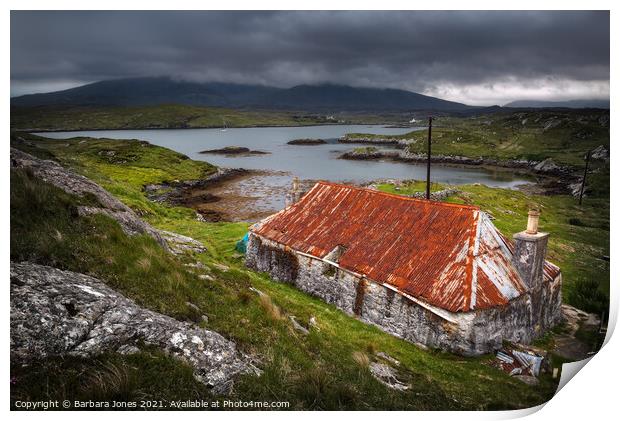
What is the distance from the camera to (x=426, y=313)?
11898 mm

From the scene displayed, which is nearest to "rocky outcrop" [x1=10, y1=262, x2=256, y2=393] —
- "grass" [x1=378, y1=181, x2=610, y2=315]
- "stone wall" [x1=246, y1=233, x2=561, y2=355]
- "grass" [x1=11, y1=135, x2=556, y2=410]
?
"grass" [x1=11, y1=135, x2=556, y2=410]

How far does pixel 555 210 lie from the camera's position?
4209 cm

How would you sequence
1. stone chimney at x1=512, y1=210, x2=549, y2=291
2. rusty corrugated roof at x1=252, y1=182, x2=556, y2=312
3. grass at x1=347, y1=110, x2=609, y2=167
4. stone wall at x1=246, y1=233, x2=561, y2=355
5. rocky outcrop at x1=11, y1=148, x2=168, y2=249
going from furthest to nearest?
grass at x1=347, y1=110, x2=609, y2=167 < stone chimney at x1=512, y1=210, x2=549, y2=291 < rusty corrugated roof at x1=252, y1=182, x2=556, y2=312 < stone wall at x1=246, y1=233, x2=561, y2=355 < rocky outcrop at x1=11, y1=148, x2=168, y2=249

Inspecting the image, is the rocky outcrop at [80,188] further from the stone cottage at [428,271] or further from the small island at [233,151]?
the small island at [233,151]

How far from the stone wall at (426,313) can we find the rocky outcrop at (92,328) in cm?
644

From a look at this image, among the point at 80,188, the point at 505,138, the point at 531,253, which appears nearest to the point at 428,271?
the point at 531,253

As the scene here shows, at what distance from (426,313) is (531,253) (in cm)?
409

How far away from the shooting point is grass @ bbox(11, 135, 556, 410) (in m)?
6.68

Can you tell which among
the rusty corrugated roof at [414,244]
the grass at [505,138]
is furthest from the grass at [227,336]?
the grass at [505,138]

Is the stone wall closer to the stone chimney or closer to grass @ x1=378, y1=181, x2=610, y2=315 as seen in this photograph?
the stone chimney

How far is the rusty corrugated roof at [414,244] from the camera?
11.8 meters

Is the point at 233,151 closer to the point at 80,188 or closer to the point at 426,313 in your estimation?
the point at 80,188

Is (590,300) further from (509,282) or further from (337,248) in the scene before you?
(337,248)

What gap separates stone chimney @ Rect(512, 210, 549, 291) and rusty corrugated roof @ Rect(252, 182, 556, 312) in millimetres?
326
